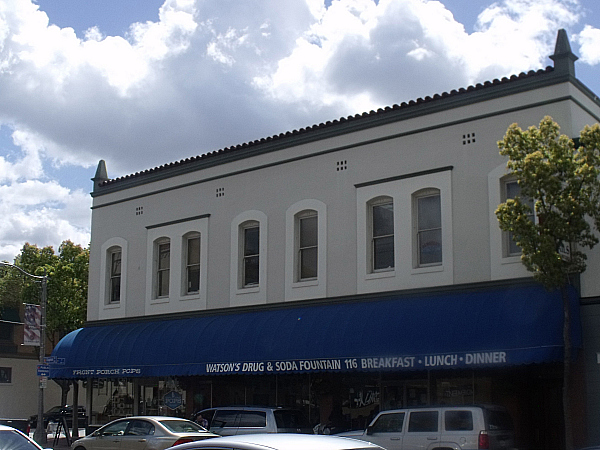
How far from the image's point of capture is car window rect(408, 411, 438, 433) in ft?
48.7

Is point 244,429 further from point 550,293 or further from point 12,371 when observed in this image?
point 12,371

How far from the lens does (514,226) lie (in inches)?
563

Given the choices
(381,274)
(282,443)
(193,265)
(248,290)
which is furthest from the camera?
(193,265)

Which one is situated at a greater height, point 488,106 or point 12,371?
point 488,106

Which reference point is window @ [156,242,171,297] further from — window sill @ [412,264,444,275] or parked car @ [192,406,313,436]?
window sill @ [412,264,444,275]

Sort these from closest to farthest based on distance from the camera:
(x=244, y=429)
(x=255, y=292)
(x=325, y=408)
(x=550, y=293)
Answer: (x=550, y=293), (x=244, y=429), (x=325, y=408), (x=255, y=292)

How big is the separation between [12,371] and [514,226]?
39.0 metres

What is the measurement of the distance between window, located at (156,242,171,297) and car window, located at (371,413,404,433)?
11.0 m

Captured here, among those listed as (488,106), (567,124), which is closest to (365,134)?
(488,106)

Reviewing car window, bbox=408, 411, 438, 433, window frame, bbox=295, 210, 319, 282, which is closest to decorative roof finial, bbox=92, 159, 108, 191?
window frame, bbox=295, 210, 319, 282

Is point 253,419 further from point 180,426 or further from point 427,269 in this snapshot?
point 427,269

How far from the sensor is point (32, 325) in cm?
2552

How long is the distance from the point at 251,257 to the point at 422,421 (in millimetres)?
8968

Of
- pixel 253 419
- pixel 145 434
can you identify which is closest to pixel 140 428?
pixel 145 434
